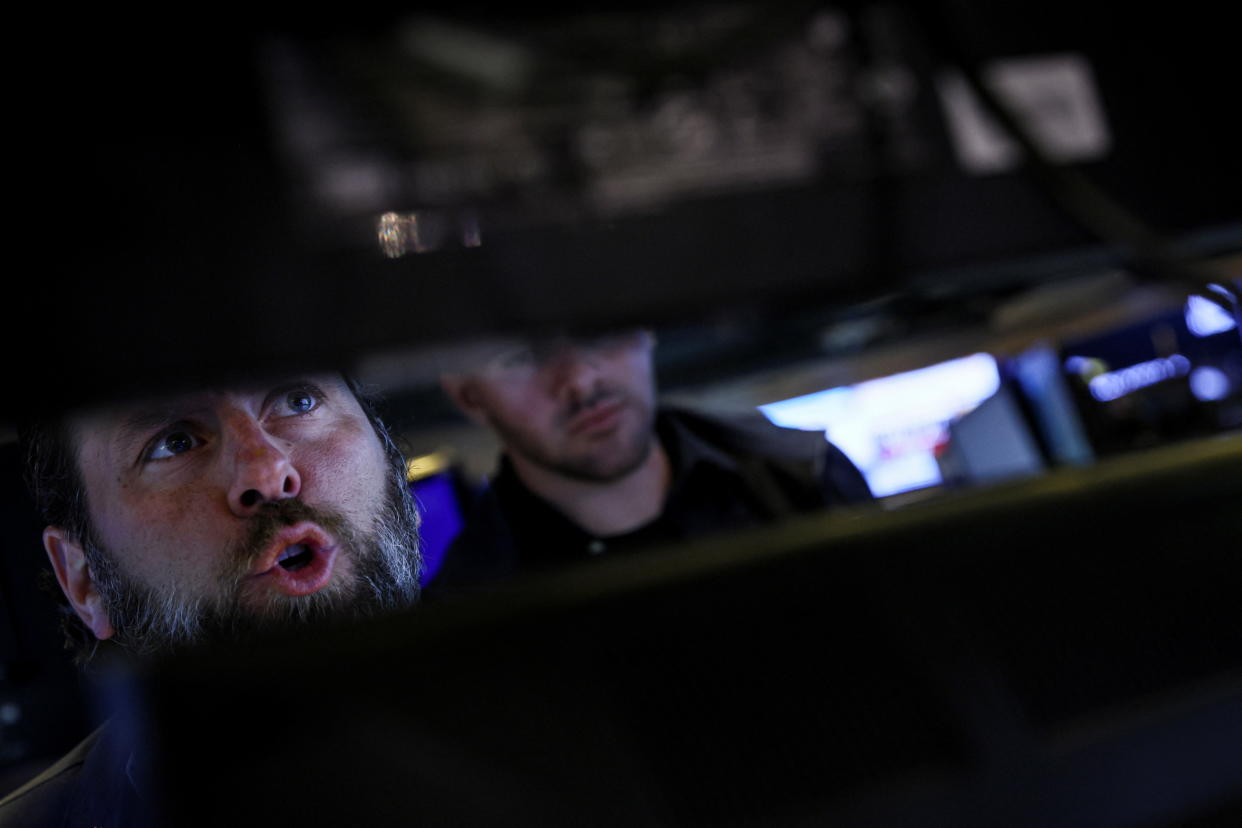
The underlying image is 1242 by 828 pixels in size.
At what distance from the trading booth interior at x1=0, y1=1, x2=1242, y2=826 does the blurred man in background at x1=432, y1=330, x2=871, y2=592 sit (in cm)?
3

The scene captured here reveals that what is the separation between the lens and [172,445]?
371mm

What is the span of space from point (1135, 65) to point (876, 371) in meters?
0.52

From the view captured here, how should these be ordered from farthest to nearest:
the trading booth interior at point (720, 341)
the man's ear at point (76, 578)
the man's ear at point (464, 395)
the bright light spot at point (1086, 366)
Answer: the bright light spot at point (1086, 366) → the man's ear at point (464, 395) → the man's ear at point (76, 578) → the trading booth interior at point (720, 341)

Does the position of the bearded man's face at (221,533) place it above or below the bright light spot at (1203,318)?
above

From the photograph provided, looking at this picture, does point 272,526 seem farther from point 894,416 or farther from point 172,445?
point 894,416

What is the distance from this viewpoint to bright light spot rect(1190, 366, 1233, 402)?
0.70 m

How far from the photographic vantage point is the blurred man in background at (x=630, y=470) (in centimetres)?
49

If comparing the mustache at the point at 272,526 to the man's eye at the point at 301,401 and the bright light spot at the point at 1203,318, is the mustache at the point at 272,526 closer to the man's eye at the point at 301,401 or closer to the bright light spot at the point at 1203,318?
the man's eye at the point at 301,401

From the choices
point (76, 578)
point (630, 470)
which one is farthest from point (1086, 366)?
→ point (76, 578)

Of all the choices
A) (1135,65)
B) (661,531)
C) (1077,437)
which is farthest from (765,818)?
(1135,65)

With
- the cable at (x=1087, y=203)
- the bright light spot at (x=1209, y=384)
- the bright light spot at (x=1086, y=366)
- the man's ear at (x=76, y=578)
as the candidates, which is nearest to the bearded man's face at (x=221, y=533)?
the man's ear at (x=76, y=578)

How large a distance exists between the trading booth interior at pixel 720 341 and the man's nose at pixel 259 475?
7cm

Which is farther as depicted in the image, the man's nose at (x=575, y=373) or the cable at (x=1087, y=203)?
the man's nose at (x=575, y=373)

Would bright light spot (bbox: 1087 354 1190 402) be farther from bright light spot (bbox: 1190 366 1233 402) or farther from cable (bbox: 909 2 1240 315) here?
cable (bbox: 909 2 1240 315)
